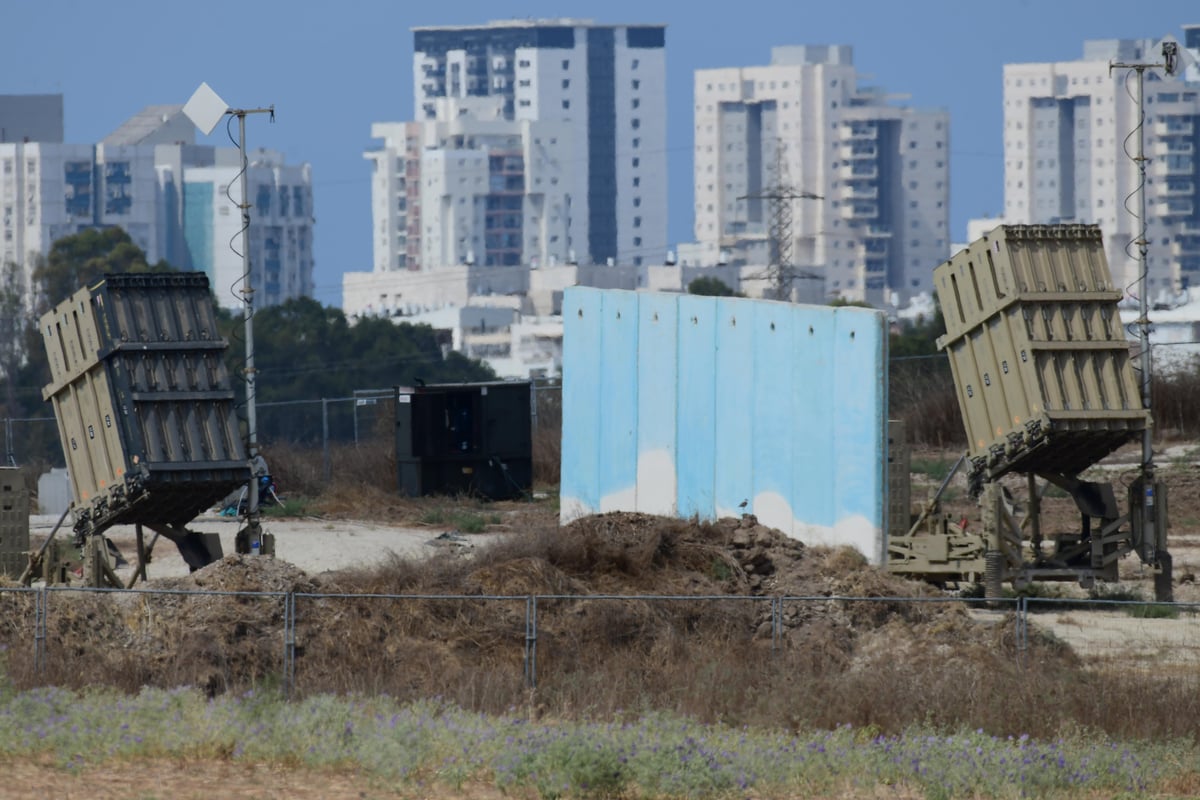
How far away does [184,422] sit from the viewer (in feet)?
64.3

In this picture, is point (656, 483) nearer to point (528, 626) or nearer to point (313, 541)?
point (313, 541)

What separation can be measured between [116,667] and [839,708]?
18.4 feet

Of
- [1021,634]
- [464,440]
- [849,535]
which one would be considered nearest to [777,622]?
[1021,634]

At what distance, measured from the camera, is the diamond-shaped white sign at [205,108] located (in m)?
21.3

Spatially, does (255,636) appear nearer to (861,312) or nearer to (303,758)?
(303,758)

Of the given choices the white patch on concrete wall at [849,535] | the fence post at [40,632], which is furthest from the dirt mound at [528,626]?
the white patch on concrete wall at [849,535]

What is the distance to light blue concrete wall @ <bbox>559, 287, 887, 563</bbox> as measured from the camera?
67.3ft

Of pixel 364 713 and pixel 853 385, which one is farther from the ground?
pixel 853 385

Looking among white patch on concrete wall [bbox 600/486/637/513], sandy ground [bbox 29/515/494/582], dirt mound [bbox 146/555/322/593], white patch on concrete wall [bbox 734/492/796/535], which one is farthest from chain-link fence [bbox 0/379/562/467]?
dirt mound [bbox 146/555/322/593]

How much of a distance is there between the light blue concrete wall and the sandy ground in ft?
7.57

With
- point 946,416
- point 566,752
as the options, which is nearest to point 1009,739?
point 566,752

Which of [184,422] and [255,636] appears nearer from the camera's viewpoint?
[255,636]

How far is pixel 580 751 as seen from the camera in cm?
1252

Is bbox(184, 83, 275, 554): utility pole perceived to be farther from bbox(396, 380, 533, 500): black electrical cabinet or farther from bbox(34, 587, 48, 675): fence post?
Answer: bbox(396, 380, 533, 500): black electrical cabinet
